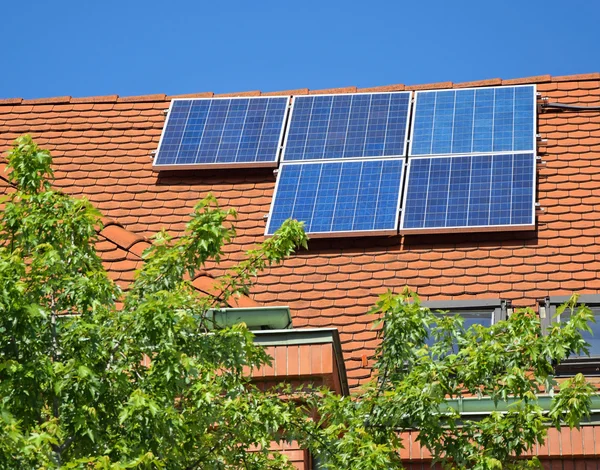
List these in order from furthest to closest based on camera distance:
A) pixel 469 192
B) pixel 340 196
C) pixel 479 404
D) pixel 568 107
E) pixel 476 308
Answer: pixel 568 107, pixel 340 196, pixel 469 192, pixel 476 308, pixel 479 404

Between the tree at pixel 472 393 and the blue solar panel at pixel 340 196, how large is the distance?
20.8 ft

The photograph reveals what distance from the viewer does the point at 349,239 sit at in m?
16.6

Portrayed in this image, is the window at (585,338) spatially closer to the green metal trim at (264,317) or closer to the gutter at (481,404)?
the gutter at (481,404)

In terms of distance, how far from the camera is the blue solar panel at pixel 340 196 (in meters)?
16.5

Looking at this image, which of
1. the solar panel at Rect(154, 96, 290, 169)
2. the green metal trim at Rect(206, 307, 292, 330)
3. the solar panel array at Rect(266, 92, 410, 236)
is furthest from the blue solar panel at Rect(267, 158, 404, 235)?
the green metal trim at Rect(206, 307, 292, 330)

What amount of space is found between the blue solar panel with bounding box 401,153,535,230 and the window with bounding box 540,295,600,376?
142 cm

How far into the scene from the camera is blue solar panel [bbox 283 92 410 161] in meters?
17.9

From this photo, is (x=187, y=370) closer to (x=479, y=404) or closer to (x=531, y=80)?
(x=479, y=404)

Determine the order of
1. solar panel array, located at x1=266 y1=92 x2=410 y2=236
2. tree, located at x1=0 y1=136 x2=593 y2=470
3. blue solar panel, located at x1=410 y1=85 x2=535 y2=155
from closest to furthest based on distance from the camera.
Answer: tree, located at x1=0 y1=136 x2=593 y2=470 → solar panel array, located at x1=266 y1=92 x2=410 y2=236 → blue solar panel, located at x1=410 y1=85 x2=535 y2=155

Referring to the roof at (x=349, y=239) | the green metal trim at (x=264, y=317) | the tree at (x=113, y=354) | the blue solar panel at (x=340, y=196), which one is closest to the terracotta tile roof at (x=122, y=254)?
the roof at (x=349, y=239)

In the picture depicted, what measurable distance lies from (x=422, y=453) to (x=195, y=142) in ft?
21.5

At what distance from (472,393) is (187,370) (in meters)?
2.10

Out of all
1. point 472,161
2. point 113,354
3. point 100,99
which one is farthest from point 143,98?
point 113,354

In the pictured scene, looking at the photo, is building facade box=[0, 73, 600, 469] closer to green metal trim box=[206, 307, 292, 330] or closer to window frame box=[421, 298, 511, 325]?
window frame box=[421, 298, 511, 325]
